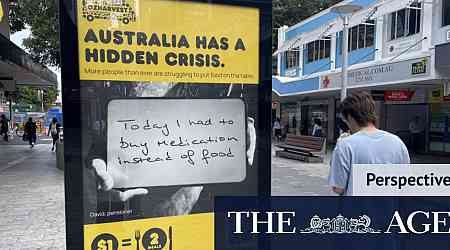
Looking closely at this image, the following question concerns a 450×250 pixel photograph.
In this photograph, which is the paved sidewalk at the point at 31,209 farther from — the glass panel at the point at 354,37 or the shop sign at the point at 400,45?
the glass panel at the point at 354,37

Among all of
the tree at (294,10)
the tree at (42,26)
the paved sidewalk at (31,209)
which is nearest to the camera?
the paved sidewalk at (31,209)

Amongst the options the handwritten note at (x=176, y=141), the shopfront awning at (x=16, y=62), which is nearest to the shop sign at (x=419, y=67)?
the shopfront awning at (x=16, y=62)

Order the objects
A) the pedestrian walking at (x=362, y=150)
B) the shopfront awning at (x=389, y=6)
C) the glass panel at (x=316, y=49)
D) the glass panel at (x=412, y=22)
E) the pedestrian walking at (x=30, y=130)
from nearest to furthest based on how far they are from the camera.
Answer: the pedestrian walking at (x=362, y=150)
the shopfront awning at (x=389, y=6)
the glass panel at (x=412, y=22)
the pedestrian walking at (x=30, y=130)
the glass panel at (x=316, y=49)

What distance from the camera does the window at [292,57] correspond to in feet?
90.8

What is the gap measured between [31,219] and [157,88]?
427cm

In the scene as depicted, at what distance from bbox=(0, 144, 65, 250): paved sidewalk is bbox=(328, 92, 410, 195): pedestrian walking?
3.21m

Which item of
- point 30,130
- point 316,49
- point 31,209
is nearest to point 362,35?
point 316,49

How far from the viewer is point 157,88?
2.13 meters

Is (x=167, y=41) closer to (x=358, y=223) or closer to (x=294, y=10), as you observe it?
(x=358, y=223)

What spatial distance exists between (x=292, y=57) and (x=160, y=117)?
89.2 ft

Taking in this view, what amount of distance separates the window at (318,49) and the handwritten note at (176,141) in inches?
868

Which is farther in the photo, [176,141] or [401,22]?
[401,22]

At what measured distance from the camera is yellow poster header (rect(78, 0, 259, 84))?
200 centimetres

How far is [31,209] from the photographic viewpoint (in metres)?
6.06
